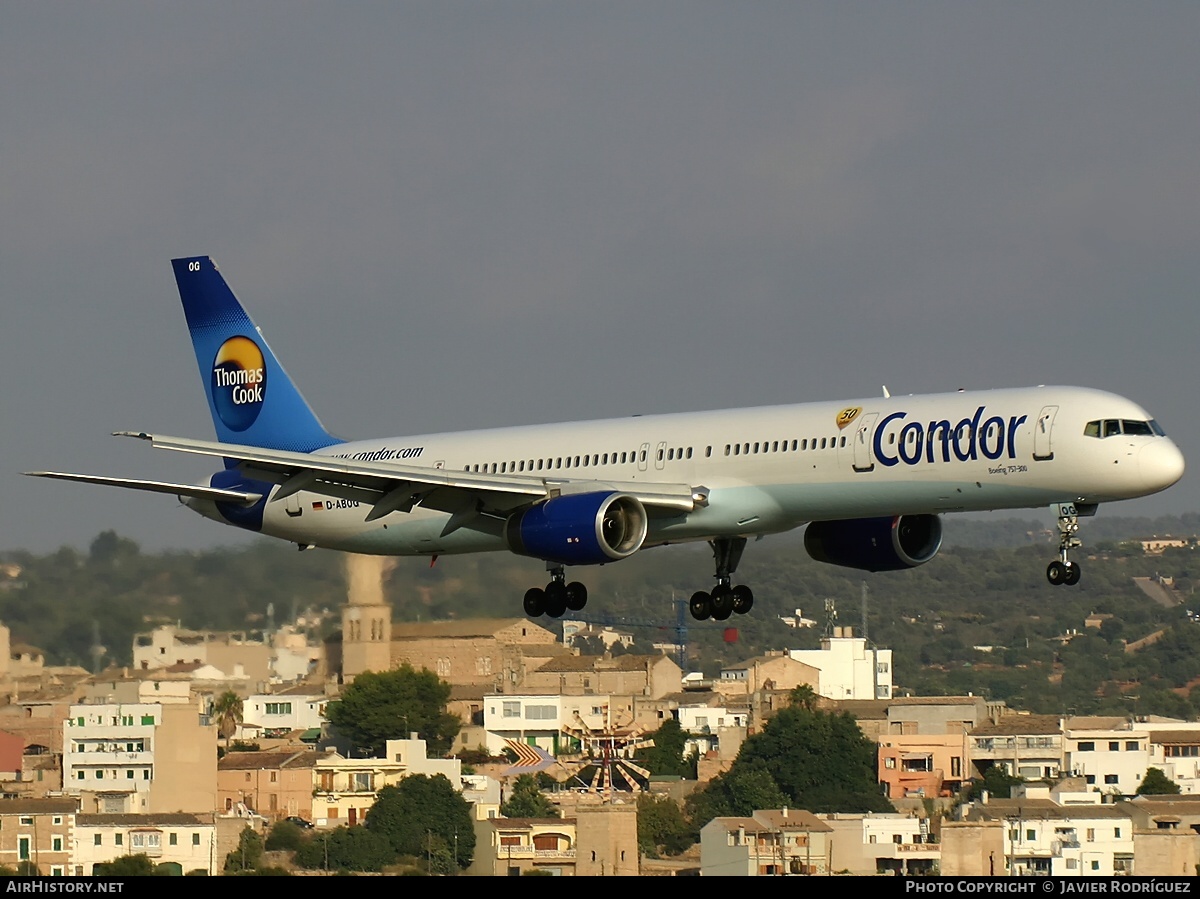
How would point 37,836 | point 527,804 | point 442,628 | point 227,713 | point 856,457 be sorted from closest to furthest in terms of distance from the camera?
point 856,457 < point 442,628 < point 37,836 < point 527,804 < point 227,713

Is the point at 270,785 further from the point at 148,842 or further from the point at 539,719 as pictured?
the point at 539,719

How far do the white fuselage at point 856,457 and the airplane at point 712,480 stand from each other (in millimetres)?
39

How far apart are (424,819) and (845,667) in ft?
251

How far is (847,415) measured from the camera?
150 ft

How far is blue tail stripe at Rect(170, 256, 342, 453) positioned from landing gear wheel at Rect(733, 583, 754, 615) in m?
11.6

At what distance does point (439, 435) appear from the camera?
5372 centimetres

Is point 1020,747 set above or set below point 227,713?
below

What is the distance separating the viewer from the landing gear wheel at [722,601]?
2036 inches

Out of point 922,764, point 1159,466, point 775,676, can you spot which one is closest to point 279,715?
point 922,764

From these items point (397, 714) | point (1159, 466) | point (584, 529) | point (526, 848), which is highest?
point (1159, 466)

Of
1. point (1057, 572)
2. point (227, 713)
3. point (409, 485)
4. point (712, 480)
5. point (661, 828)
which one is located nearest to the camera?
point (1057, 572)

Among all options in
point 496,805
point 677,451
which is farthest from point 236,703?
point 677,451

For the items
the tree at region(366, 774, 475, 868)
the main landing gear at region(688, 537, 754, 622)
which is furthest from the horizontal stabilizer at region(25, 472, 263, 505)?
the tree at region(366, 774, 475, 868)

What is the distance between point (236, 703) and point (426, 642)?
43.0 m
